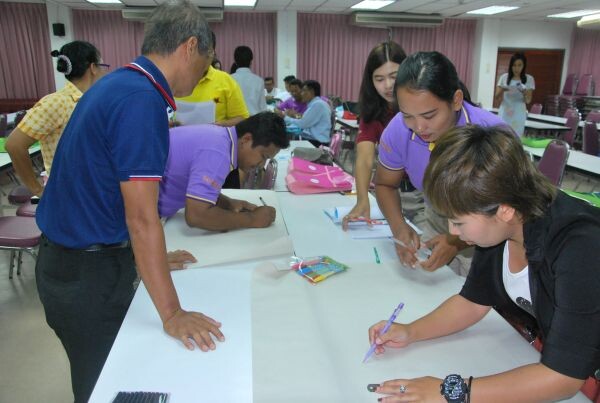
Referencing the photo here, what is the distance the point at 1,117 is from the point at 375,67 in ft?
15.8

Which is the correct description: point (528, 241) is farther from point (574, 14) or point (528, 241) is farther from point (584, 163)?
point (574, 14)

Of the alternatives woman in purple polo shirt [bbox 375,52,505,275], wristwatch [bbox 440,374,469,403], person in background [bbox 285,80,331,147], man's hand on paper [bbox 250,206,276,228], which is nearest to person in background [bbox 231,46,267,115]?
person in background [bbox 285,80,331,147]

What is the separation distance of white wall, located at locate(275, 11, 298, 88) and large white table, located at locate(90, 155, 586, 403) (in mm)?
8654

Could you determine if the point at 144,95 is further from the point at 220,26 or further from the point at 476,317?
the point at 220,26

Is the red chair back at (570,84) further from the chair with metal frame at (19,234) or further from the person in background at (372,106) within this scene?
the chair with metal frame at (19,234)

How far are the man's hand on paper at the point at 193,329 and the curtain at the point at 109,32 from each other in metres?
9.08

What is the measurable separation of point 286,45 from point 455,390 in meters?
9.42

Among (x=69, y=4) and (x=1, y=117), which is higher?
(x=69, y=4)

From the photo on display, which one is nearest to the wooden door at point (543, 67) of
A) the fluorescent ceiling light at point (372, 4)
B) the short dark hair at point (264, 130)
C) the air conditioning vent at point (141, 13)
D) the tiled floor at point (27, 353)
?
the fluorescent ceiling light at point (372, 4)

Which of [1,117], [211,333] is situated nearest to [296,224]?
[211,333]

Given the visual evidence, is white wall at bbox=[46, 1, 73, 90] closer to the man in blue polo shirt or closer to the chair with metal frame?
the chair with metal frame

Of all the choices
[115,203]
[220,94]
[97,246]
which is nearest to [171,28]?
[115,203]

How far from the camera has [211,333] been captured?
1.08 metres

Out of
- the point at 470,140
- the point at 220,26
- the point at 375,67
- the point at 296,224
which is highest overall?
the point at 220,26
